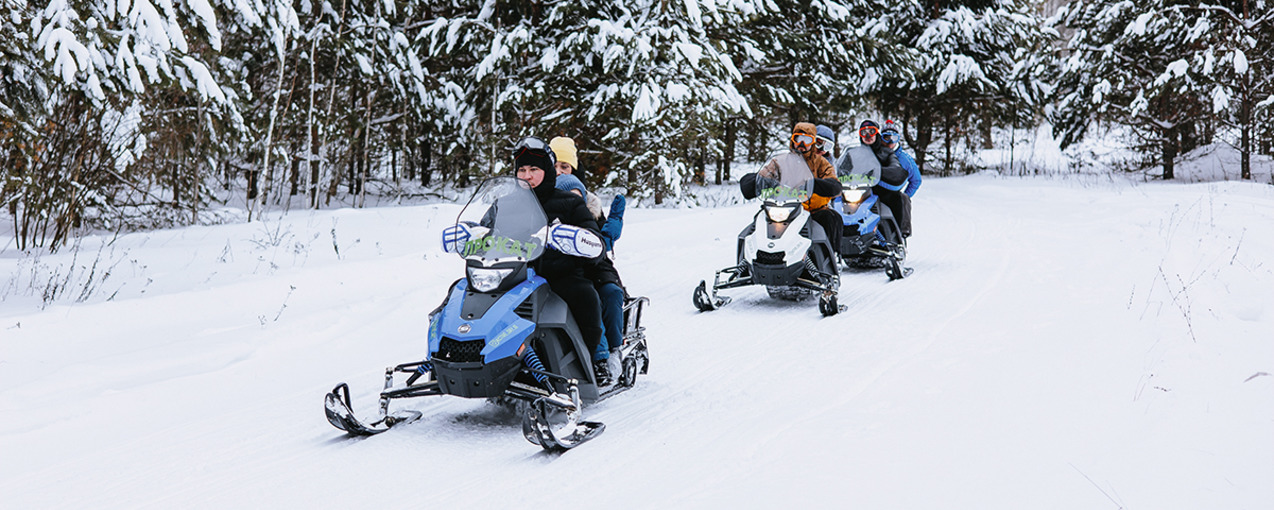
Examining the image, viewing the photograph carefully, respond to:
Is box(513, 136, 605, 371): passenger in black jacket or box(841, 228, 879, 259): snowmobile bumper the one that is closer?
box(513, 136, 605, 371): passenger in black jacket

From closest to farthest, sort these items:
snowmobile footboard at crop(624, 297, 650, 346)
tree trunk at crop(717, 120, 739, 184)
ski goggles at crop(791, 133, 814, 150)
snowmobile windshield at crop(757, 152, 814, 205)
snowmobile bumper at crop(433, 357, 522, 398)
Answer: snowmobile bumper at crop(433, 357, 522, 398) → snowmobile footboard at crop(624, 297, 650, 346) → snowmobile windshield at crop(757, 152, 814, 205) → ski goggles at crop(791, 133, 814, 150) → tree trunk at crop(717, 120, 739, 184)

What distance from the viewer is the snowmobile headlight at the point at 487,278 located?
4141mm

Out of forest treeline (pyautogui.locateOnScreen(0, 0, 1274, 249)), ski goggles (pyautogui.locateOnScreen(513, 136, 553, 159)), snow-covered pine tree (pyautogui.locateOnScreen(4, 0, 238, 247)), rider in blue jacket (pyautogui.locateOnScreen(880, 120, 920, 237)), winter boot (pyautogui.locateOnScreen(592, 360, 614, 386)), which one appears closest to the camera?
ski goggles (pyautogui.locateOnScreen(513, 136, 553, 159))

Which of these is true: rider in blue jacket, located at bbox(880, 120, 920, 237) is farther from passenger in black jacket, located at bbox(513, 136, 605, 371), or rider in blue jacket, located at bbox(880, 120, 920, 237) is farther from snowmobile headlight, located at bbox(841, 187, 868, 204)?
passenger in black jacket, located at bbox(513, 136, 605, 371)

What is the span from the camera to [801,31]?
19016 mm

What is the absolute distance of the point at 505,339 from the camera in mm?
4055

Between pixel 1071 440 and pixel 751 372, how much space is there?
212 centimetres

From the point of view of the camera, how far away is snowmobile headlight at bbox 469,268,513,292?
414 cm

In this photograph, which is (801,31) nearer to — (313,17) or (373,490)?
(313,17)

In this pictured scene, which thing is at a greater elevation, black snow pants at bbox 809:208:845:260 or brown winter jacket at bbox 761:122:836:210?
brown winter jacket at bbox 761:122:836:210

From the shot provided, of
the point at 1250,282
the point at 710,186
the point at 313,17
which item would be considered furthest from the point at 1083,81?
the point at 313,17

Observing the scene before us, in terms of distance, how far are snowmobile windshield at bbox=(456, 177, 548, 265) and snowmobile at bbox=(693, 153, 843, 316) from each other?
3551 mm

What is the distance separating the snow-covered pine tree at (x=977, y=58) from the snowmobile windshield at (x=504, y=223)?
65.3 feet

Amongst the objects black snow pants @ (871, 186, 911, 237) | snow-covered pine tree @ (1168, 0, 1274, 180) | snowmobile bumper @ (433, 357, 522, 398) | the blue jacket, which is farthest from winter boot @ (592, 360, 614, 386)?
snow-covered pine tree @ (1168, 0, 1274, 180)
